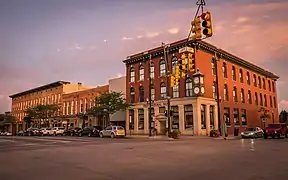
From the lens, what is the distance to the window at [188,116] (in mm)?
42162

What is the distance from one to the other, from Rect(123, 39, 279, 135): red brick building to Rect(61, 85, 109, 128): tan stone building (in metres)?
11.0

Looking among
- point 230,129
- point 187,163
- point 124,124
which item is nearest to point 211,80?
point 230,129

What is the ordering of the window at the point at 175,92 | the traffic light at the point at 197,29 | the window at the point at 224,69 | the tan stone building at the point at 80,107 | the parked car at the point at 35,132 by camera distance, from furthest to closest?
the tan stone building at the point at 80,107 → the parked car at the point at 35,132 → the window at the point at 224,69 → the window at the point at 175,92 → the traffic light at the point at 197,29

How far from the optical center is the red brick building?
42.6 meters

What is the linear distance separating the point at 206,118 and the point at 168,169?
33652 mm

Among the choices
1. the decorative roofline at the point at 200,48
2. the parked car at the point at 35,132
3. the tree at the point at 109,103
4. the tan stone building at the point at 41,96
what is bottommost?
the parked car at the point at 35,132

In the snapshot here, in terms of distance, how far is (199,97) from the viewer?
41.2 metres

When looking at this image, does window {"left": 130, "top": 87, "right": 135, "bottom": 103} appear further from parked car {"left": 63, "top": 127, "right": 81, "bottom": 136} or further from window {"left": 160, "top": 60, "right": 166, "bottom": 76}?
parked car {"left": 63, "top": 127, "right": 81, "bottom": 136}

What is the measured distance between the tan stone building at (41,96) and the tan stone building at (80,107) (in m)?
2.96

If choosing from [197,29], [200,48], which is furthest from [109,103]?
[197,29]

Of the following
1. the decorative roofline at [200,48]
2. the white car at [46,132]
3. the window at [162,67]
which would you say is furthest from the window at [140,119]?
the white car at [46,132]

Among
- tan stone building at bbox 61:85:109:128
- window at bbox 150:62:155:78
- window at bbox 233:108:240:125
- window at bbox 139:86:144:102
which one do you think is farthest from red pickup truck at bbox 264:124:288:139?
tan stone building at bbox 61:85:109:128

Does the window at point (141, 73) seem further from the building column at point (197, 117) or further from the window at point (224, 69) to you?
the window at point (224, 69)

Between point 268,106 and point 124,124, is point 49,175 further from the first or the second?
point 268,106
